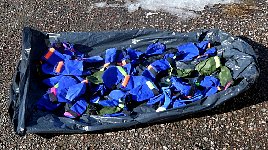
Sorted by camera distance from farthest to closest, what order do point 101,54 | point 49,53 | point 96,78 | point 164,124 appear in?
1. point 101,54
2. point 49,53
3. point 96,78
4. point 164,124

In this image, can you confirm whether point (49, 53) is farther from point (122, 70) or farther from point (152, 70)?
point (152, 70)

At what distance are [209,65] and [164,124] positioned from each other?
0.88m

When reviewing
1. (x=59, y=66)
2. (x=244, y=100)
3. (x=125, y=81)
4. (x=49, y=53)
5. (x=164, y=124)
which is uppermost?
(x=49, y=53)

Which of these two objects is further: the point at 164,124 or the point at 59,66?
the point at 59,66

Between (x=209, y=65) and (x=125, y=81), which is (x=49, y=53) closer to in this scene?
(x=125, y=81)

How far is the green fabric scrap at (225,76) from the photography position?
14.6 ft

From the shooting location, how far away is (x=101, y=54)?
16.5ft

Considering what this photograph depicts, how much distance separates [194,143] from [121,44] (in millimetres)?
1607

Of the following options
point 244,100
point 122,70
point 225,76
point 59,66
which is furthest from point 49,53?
point 244,100

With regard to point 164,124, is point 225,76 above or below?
above

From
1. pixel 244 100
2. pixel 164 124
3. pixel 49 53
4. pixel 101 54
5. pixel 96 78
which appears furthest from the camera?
pixel 101 54

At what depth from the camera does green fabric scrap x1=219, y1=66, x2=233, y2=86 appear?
14.6ft

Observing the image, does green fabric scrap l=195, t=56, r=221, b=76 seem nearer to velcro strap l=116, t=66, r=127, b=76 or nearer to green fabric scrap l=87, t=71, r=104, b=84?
velcro strap l=116, t=66, r=127, b=76

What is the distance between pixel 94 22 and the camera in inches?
223
